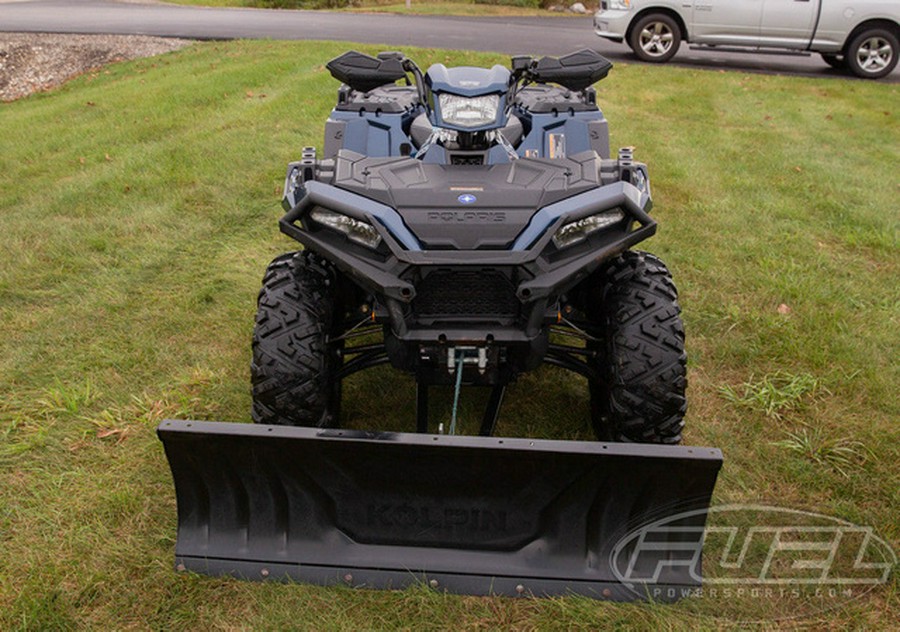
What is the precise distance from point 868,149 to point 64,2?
61.3 ft

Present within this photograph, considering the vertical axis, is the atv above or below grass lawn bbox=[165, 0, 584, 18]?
below

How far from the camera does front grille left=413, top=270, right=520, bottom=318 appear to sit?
2896 mm

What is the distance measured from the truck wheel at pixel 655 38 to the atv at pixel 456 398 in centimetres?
994

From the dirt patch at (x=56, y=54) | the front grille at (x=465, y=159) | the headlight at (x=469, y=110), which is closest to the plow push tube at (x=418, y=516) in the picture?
the front grille at (x=465, y=159)

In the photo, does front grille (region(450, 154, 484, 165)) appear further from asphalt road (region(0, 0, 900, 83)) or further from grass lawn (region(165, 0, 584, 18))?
grass lawn (region(165, 0, 584, 18))

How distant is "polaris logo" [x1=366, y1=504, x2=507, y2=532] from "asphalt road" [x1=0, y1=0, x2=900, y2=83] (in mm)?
11112

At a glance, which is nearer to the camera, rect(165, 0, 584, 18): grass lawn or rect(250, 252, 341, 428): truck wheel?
rect(250, 252, 341, 428): truck wheel

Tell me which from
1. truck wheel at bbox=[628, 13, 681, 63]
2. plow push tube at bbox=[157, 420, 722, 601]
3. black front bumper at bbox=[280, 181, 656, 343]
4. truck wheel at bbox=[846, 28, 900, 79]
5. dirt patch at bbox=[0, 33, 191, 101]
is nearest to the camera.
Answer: plow push tube at bbox=[157, 420, 722, 601]

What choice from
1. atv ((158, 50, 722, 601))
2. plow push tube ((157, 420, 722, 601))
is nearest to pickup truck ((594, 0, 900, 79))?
atv ((158, 50, 722, 601))

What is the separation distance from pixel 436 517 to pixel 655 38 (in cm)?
1131

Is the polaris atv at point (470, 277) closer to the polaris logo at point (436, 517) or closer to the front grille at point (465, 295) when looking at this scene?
the front grille at point (465, 295)

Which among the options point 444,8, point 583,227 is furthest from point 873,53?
point 583,227

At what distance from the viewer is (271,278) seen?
330 centimetres

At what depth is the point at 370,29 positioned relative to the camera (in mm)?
15156
